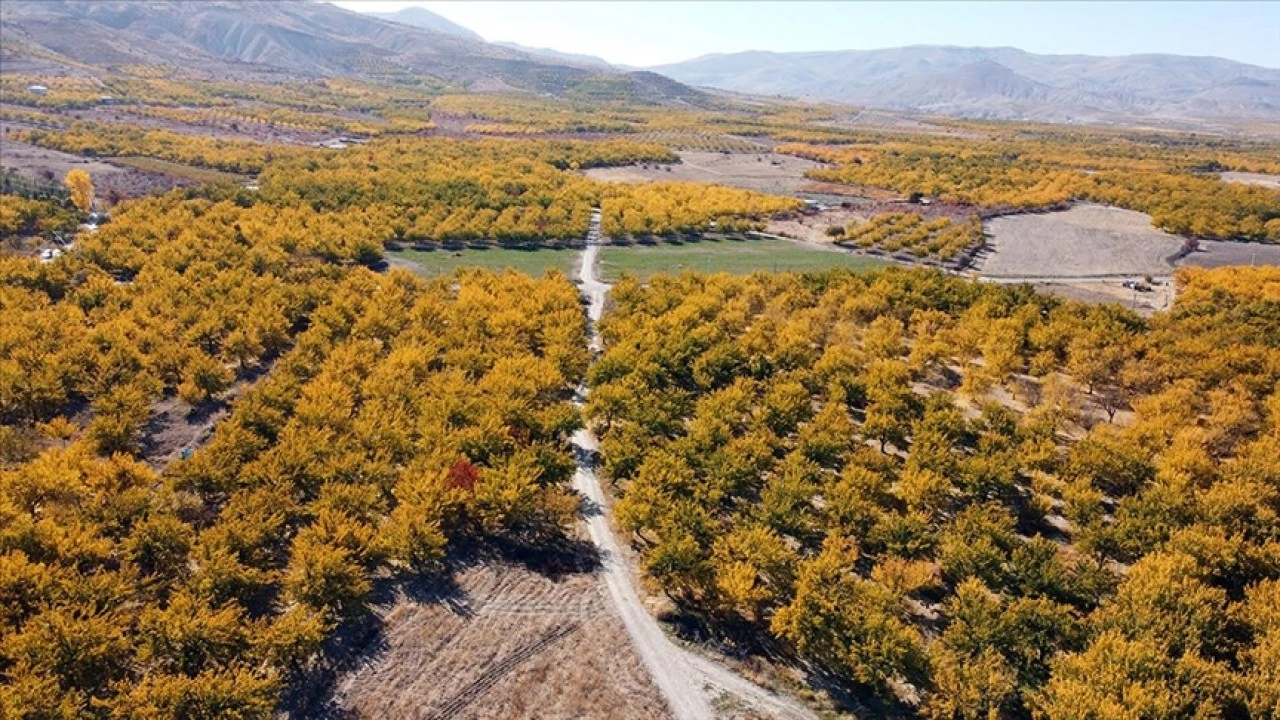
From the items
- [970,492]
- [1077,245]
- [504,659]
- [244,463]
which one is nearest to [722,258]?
[1077,245]

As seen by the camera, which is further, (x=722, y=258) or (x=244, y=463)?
(x=722, y=258)

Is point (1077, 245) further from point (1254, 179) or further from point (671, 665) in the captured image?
point (1254, 179)

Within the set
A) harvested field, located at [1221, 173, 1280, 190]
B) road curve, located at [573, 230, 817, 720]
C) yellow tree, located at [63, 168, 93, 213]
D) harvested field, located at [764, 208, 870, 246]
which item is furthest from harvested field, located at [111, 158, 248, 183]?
harvested field, located at [1221, 173, 1280, 190]

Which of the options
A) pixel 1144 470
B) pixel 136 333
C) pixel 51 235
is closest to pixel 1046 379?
pixel 1144 470

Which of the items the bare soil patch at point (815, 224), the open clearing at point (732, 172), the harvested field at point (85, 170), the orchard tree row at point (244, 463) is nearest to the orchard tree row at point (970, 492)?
the orchard tree row at point (244, 463)

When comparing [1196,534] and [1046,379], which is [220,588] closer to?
[1196,534]

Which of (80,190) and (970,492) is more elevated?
(80,190)
